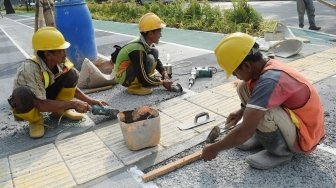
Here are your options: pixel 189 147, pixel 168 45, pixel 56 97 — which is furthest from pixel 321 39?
pixel 56 97

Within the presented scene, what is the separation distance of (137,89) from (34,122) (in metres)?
1.59

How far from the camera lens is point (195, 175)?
2.82m

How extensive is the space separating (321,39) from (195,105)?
439 centimetres

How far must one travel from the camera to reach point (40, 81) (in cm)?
361

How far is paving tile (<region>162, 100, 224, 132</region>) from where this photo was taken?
12.0 ft

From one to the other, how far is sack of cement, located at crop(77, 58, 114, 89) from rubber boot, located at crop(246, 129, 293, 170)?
311 centimetres

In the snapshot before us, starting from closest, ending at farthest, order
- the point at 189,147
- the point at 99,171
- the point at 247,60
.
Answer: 1. the point at 247,60
2. the point at 99,171
3. the point at 189,147

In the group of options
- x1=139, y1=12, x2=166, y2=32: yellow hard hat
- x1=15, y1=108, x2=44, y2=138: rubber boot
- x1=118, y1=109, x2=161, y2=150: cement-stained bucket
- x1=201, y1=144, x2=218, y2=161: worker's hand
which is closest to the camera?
x1=201, y1=144, x2=218, y2=161: worker's hand

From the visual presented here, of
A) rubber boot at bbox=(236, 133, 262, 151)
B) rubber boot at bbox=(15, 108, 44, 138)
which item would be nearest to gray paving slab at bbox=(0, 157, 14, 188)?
rubber boot at bbox=(15, 108, 44, 138)

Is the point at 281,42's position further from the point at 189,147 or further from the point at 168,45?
the point at 189,147

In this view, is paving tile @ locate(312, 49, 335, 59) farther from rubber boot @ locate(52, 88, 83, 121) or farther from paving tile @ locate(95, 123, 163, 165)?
rubber boot @ locate(52, 88, 83, 121)

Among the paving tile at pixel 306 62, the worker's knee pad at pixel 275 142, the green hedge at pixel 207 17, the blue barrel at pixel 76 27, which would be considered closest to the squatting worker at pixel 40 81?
the worker's knee pad at pixel 275 142

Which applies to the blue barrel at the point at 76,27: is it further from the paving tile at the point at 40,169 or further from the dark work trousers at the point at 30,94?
the paving tile at the point at 40,169

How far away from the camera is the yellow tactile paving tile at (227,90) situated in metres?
4.50
